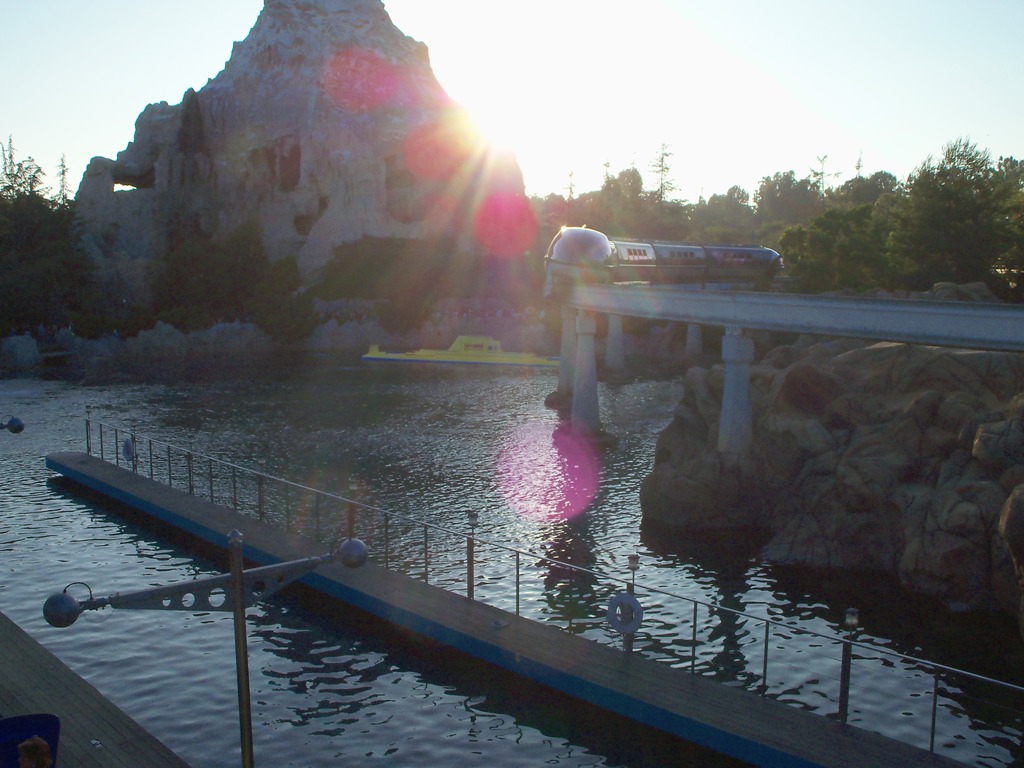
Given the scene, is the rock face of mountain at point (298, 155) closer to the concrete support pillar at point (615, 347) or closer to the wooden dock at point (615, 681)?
the concrete support pillar at point (615, 347)

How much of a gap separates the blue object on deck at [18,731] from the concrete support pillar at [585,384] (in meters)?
37.6

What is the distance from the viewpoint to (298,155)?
396 feet

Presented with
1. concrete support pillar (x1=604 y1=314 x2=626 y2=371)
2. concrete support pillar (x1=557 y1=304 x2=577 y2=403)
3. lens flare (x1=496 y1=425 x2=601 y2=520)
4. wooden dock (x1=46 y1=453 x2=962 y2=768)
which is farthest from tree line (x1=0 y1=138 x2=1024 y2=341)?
wooden dock (x1=46 y1=453 x2=962 y2=768)

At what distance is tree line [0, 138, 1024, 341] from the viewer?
58375mm

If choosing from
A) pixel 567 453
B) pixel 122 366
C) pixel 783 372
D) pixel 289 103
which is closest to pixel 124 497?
pixel 567 453

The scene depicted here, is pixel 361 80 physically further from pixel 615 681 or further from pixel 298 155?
pixel 615 681

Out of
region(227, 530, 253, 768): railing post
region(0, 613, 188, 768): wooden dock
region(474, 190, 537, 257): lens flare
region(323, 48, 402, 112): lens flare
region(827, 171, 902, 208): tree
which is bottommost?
region(0, 613, 188, 768): wooden dock

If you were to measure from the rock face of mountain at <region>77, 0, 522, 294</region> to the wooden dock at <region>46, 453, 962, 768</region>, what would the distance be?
9538cm

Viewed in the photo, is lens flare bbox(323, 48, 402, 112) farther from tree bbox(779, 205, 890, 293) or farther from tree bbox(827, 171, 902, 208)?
tree bbox(827, 171, 902, 208)

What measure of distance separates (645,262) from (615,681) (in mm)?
41659

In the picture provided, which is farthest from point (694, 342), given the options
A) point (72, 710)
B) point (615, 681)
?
point (72, 710)

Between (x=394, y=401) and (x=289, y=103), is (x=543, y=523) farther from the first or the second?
(x=289, y=103)

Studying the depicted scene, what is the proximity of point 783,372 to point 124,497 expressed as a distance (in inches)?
988

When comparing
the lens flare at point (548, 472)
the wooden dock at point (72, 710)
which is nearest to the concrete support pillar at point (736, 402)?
the lens flare at point (548, 472)
